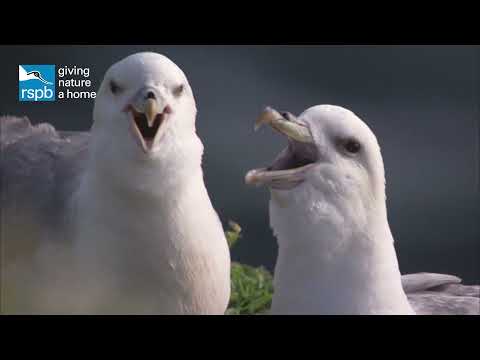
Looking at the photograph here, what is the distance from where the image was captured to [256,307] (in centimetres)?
552

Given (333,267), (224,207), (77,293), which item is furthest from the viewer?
(224,207)

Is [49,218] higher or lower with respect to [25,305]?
higher

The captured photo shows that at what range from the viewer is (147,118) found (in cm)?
420

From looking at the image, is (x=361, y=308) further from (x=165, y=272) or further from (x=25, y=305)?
(x=25, y=305)

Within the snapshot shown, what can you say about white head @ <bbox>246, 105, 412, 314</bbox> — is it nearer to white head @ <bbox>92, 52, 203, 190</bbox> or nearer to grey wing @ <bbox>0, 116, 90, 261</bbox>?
white head @ <bbox>92, 52, 203, 190</bbox>

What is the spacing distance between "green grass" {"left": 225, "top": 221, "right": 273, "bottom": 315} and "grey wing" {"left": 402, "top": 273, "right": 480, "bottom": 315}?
2.86 ft

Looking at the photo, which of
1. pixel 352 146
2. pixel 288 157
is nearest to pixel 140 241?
pixel 288 157

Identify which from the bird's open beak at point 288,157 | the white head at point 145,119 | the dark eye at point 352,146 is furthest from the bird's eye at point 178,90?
the dark eye at point 352,146

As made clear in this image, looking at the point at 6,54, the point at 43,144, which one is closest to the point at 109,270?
the point at 43,144

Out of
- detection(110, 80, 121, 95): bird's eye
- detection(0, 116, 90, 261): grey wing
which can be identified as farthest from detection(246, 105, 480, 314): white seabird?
detection(0, 116, 90, 261): grey wing

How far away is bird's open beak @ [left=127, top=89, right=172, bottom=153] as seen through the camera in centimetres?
414

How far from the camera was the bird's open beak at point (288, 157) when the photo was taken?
3898 millimetres

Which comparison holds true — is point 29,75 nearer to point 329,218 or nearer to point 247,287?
point 247,287
